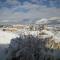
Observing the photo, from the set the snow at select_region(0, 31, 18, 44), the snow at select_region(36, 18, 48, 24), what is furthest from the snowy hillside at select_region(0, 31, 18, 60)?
the snow at select_region(36, 18, 48, 24)

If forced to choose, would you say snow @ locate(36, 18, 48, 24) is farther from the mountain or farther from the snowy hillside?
the snowy hillside

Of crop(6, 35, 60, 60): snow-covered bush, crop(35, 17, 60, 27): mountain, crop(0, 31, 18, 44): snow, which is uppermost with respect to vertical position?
crop(35, 17, 60, 27): mountain

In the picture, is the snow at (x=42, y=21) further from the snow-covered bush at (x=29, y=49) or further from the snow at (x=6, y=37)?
the snow at (x=6, y=37)

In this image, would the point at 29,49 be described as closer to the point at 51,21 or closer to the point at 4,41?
the point at 4,41

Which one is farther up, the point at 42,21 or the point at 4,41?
the point at 42,21

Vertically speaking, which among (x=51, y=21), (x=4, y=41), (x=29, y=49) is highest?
(x=51, y=21)

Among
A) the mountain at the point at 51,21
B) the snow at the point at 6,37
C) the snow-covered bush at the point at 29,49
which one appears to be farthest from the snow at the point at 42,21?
the snow at the point at 6,37

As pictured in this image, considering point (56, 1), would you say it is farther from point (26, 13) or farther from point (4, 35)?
point (4, 35)

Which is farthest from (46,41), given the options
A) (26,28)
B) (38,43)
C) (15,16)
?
(15,16)

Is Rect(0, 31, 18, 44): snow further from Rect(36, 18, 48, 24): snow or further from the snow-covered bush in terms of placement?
Rect(36, 18, 48, 24): snow

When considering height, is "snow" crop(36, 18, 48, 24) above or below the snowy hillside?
above

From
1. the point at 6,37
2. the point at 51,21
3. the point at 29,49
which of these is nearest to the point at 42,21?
the point at 51,21
